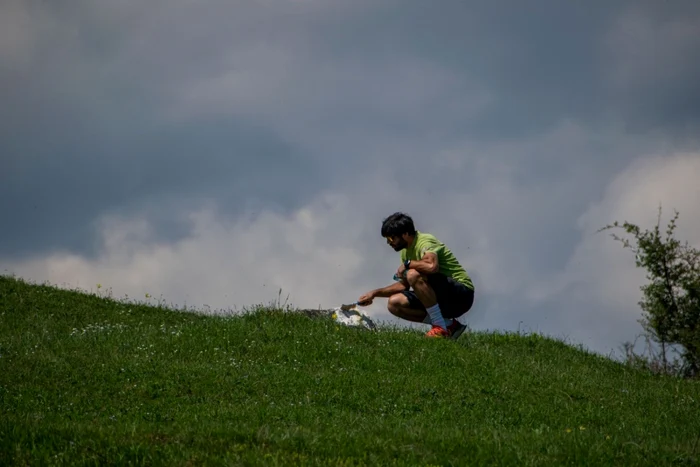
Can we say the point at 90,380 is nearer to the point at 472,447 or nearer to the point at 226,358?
the point at 226,358

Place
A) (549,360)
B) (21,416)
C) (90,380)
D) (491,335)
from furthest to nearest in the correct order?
(491,335)
(549,360)
(90,380)
(21,416)

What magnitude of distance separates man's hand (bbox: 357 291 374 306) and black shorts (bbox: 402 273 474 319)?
80 centimetres

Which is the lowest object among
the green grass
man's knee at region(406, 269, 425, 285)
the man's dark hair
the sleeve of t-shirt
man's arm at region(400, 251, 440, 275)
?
the green grass

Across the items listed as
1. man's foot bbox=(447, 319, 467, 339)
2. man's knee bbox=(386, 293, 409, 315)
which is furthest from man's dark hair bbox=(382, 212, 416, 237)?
man's foot bbox=(447, 319, 467, 339)

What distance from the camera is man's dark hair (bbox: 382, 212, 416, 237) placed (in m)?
13.9

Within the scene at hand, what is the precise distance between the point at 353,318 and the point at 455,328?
204 centimetres

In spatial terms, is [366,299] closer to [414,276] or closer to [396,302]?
[396,302]

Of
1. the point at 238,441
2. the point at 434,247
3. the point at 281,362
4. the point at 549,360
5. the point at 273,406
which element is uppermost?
the point at 434,247

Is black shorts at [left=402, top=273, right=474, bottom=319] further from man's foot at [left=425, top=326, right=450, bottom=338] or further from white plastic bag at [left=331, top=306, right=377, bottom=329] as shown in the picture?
white plastic bag at [left=331, top=306, right=377, bottom=329]

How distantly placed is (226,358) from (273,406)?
10.7 feet

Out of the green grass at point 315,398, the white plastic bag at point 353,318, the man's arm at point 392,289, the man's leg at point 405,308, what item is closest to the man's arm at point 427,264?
the man's arm at point 392,289

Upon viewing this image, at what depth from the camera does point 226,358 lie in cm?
1257

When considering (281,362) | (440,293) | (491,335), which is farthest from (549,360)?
(281,362)

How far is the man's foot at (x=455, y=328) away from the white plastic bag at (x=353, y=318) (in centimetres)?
168
